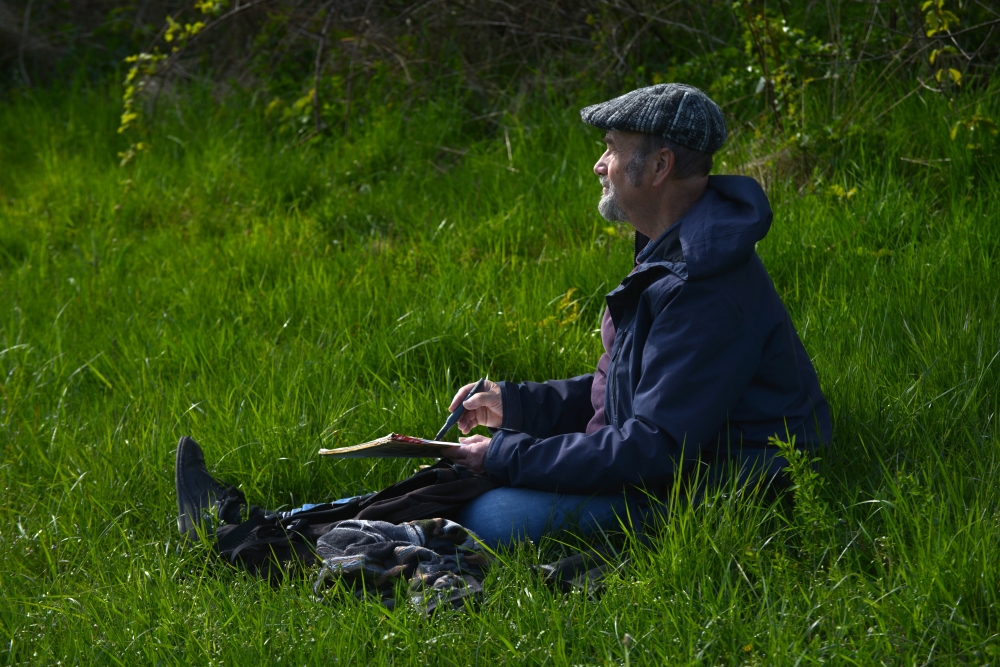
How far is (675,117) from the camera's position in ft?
9.50

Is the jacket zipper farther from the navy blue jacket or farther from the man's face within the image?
the man's face

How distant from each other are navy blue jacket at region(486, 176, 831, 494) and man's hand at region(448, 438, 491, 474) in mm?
41

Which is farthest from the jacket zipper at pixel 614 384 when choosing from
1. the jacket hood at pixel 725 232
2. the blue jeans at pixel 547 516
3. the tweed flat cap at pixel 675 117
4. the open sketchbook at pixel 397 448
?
the tweed flat cap at pixel 675 117

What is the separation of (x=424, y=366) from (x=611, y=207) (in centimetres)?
146

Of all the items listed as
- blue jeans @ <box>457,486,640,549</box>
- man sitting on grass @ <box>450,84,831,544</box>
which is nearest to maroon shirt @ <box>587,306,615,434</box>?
man sitting on grass @ <box>450,84,831,544</box>

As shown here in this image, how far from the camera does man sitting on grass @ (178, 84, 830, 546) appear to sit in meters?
2.75

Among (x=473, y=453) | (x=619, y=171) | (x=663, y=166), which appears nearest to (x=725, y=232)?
(x=663, y=166)

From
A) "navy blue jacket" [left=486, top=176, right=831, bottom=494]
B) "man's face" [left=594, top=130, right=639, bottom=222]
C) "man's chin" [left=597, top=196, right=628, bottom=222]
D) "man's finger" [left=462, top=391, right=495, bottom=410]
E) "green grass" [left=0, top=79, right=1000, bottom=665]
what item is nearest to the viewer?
"green grass" [left=0, top=79, right=1000, bottom=665]

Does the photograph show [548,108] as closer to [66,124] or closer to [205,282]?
[205,282]

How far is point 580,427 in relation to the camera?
3463 millimetres

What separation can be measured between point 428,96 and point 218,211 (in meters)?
1.69

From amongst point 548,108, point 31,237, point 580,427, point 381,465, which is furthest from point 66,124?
point 580,427

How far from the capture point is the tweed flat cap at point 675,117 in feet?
9.50

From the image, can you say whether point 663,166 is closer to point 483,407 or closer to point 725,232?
point 725,232
